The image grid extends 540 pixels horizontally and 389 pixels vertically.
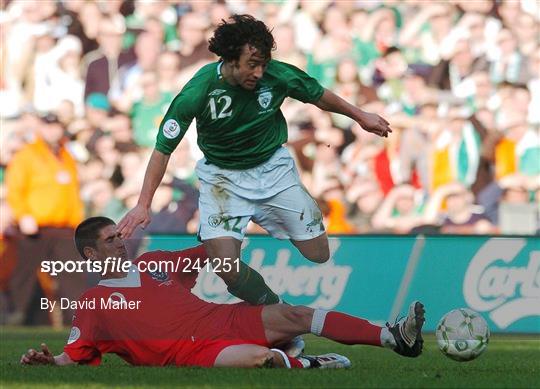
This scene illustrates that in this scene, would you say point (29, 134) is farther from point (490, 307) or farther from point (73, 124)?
point (490, 307)

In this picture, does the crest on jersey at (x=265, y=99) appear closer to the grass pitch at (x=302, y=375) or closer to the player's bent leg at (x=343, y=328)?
the player's bent leg at (x=343, y=328)

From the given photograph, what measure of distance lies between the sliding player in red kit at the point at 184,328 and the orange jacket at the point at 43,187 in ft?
17.7

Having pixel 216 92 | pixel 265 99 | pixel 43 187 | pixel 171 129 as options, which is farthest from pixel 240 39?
pixel 43 187

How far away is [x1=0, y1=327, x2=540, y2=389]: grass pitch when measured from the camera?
685cm

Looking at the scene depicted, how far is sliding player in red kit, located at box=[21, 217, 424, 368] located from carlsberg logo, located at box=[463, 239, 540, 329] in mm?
3339

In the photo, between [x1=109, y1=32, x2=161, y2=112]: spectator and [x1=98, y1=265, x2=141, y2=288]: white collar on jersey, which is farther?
[x1=109, y1=32, x2=161, y2=112]: spectator

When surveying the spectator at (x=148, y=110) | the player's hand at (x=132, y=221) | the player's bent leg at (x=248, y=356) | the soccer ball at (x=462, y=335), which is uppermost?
the spectator at (x=148, y=110)

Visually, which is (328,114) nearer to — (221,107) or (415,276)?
(415,276)

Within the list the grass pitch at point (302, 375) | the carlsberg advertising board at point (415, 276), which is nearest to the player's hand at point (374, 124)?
the grass pitch at point (302, 375)

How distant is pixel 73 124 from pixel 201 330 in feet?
22.7

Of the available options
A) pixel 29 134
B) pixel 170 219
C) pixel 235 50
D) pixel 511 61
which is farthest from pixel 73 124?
pixel 235 50

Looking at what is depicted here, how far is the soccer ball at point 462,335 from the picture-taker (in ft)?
25.7

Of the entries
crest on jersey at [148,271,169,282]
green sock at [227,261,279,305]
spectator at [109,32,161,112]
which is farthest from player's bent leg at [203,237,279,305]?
spectator at [109,32,161,112]

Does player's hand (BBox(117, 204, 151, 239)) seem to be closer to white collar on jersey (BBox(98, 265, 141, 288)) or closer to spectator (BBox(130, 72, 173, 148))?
white collar on jersey (BBox(98, 265, 141, 288))
